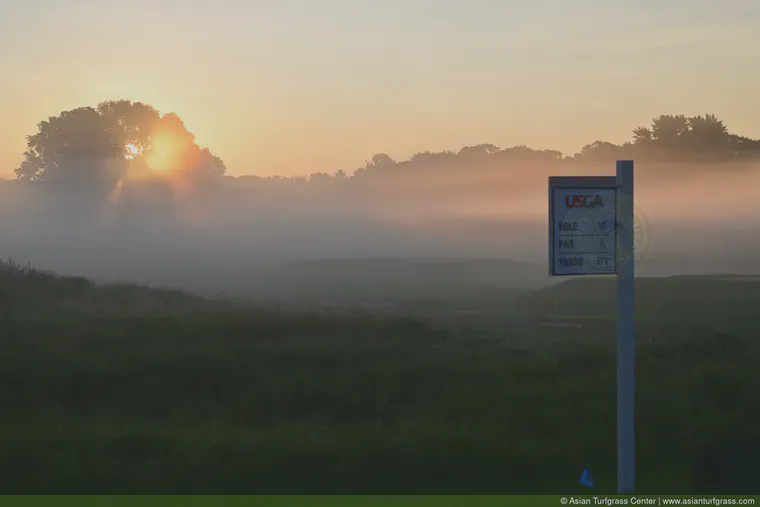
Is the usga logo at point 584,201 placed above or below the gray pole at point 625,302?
above

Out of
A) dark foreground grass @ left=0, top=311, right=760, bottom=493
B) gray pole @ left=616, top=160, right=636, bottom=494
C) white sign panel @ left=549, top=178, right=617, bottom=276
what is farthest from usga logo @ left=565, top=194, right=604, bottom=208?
dark foreground grass @ left=0, top=311, right=760, bottom=493

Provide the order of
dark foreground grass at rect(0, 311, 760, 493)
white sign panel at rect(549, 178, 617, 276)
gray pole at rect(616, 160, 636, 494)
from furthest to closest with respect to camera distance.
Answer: dark foreground grass at rect(0, 311, 760, 493)
gray pole at rect(616, 160, 636, 494)
white sign panel at rect(549, 178, 617, 276)

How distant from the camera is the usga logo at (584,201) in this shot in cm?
925

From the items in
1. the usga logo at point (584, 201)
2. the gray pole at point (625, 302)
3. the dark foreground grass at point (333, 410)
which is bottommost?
the dark foreground grass at point (333, 410)

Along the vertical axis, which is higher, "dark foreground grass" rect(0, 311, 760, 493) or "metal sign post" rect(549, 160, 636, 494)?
"metal sign post" rect(549, 160, 636, 494)

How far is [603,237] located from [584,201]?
451 mm

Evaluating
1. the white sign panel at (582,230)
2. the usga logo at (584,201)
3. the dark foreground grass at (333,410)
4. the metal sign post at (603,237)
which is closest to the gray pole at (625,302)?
the metal sign post at (603,237)

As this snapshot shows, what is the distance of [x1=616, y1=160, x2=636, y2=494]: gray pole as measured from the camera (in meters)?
9.40

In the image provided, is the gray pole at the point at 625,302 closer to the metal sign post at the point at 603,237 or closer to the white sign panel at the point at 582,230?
the metal sign post at the point at 603,237

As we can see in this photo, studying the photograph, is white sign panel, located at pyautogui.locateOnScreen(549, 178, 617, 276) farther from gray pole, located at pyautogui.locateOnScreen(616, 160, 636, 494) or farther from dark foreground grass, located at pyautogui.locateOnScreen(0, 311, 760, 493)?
dark foreground grass, located at pyautogui.locateOnScreen(0, 311, 760, 493)

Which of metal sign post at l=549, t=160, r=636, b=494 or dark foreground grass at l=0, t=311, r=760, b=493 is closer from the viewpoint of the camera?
metal sign post at l=549, t=160, r=636, b=494

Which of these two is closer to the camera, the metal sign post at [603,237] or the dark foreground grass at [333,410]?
the metal sign post at [603,237]

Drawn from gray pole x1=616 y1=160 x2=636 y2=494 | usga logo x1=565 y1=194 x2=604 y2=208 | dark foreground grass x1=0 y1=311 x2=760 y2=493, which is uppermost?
usga logo x1=565 y1=194 x2=604 y2=208
